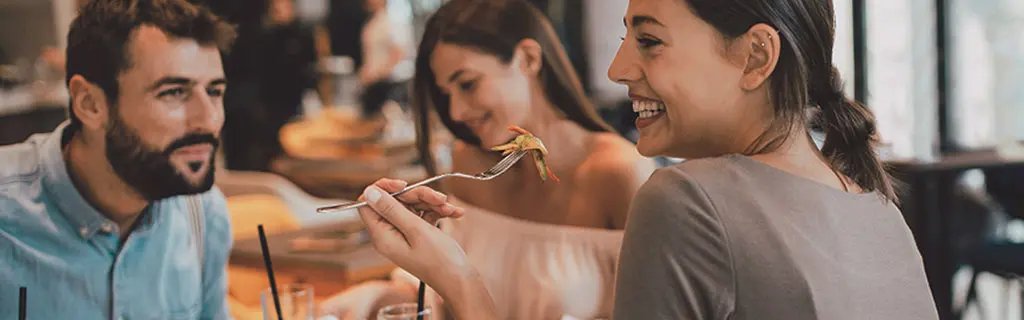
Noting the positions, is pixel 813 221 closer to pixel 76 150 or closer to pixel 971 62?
pixel 76 150

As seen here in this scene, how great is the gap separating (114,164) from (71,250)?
13 cm

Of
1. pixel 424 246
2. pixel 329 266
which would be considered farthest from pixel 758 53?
pixel 329 266

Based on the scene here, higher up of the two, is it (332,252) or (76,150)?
(76,150)

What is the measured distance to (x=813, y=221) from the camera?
1.34 m

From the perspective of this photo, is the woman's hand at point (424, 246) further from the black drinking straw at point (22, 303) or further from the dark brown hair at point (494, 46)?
the dark brown hair at point (494, 46)

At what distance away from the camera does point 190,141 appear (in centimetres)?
163

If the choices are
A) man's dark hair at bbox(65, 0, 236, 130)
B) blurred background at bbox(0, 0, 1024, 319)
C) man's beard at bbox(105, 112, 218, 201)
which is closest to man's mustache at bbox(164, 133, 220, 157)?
man's beard at bbox(105, 112, 218, 201)

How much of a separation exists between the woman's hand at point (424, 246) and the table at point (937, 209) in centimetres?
398

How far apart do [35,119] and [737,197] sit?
121 cm

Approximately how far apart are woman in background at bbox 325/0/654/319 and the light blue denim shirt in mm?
435

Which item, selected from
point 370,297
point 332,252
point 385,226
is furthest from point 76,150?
point 332,252

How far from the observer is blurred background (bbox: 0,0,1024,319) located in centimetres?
490

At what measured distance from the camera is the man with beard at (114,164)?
1.54m

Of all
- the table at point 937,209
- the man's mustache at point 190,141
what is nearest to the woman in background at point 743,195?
the man's mustache at point 190,141
